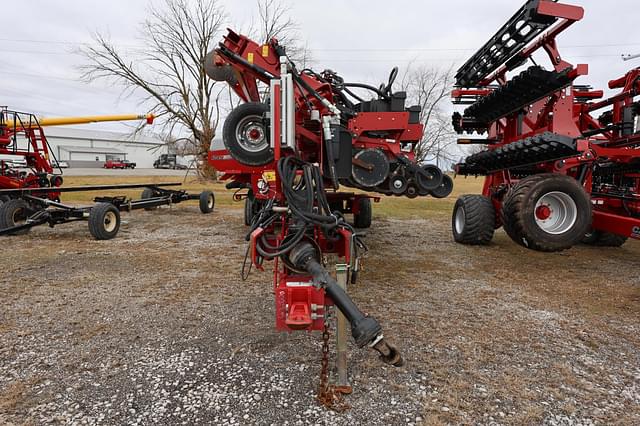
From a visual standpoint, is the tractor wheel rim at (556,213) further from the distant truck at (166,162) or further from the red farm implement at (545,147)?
the distant truck at (166,162)

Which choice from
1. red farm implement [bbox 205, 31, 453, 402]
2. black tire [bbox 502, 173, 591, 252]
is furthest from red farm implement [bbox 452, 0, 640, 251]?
red farm implement [bbox 205, 31, 453, 402]

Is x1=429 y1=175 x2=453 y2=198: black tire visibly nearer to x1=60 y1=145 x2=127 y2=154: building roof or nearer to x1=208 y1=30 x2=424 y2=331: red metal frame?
x1=208 y1=30 x2=424 y2=331: red metal frame

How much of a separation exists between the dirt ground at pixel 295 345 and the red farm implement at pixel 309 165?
521 mm

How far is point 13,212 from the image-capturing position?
22.1 feet

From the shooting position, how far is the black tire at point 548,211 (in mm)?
3783

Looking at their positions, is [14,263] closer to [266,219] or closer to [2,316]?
[2,316]

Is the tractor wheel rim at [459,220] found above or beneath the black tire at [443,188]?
beneath

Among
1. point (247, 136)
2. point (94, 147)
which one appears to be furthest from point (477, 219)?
point (94, 147)

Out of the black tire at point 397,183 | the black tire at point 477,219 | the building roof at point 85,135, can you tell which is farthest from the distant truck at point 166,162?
the black tire at point 397,183

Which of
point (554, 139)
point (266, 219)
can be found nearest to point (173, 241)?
point (266, 219)

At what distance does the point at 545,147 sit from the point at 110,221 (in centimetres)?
681

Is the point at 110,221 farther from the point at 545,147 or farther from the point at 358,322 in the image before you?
the point at 545,147

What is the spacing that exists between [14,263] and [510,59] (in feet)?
23.5

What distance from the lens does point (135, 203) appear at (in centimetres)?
820
